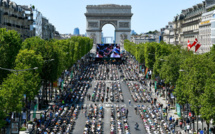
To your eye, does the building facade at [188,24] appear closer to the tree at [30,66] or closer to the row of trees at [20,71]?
the row of trees at [20,71]

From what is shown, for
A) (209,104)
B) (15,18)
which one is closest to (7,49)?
(209,104)

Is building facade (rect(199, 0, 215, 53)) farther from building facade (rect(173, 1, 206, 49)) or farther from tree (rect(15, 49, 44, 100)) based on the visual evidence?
tree (rect(15, 49, 44, 100))

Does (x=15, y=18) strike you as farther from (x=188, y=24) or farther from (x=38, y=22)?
(x=188, y=24)

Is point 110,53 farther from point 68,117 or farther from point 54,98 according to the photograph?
point 68,117

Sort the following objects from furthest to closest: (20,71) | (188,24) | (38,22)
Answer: (38,22) < (188,24) < (20,71)

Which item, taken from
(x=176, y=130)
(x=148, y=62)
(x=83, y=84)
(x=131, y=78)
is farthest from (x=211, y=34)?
(x=176, y=130)

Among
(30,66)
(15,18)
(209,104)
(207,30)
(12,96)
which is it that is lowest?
(209,104)

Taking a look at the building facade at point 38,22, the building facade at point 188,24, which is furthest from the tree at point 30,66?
the building facade at point 38,22

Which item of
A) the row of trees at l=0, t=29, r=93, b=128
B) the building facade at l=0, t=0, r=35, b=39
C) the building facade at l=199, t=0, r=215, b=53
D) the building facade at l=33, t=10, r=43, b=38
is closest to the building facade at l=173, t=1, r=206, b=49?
the building facade at l=199, t=0, r=215, b=53
